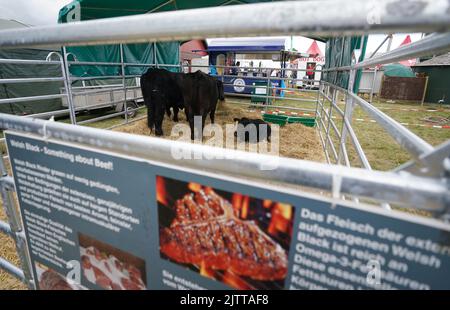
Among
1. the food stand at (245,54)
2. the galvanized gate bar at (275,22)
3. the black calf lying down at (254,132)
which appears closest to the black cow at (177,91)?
the black calf lying down at (254,132)

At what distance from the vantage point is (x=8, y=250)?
204 cm

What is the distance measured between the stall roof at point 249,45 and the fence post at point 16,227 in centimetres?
1235

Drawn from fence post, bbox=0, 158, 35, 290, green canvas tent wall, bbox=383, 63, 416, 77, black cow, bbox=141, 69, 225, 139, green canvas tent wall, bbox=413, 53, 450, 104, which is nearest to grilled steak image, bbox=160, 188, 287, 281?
fence post, bbox=0, 158, 35, 290

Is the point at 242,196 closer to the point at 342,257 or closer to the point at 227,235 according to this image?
the point at 227,235

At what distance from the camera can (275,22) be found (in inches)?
20.7

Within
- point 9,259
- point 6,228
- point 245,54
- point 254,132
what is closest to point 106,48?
point 254,132

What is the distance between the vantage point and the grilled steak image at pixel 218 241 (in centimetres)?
66

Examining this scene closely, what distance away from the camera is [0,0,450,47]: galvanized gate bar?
1.46 feet

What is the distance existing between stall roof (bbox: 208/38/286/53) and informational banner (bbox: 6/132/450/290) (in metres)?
12.4

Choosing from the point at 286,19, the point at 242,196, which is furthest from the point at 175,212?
the point at 286,19

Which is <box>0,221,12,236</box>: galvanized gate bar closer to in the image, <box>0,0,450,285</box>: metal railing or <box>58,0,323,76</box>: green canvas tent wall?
<box>0,0,450,285</box>: metal railing

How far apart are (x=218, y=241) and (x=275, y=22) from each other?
576mm

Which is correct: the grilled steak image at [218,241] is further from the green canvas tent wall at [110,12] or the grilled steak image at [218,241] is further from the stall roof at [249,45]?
the stall roof at [249,45]

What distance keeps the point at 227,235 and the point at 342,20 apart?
0.58m
